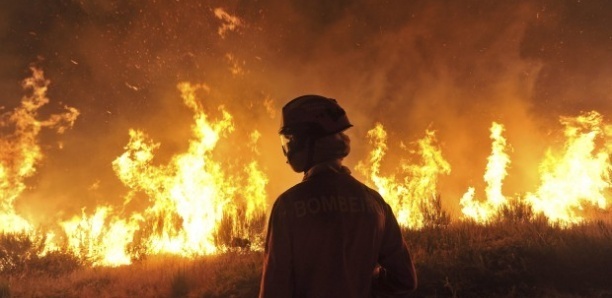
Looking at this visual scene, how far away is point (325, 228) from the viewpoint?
5.55 feet

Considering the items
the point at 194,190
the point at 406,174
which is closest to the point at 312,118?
the point at 194,190

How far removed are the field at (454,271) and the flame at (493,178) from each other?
471cm

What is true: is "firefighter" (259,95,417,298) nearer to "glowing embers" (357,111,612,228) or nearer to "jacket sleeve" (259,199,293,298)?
"jacket sleeve" (259,199,293,298)

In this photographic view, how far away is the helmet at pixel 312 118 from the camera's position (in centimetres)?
187

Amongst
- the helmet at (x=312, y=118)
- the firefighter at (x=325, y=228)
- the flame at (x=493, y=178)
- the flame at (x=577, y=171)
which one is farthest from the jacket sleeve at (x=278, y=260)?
the flame at (x=493, y=178)

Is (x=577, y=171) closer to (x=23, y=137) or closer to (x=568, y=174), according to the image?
(x=568, y=174)

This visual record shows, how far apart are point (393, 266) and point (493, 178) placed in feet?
42.5

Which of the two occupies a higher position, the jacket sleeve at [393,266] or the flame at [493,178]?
the flame at [493,178]

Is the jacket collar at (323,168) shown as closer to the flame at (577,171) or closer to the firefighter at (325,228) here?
→ the firefighter at (325,228)

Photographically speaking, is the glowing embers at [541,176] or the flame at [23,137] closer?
the glowing embers at [541,176]

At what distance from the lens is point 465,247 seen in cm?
653

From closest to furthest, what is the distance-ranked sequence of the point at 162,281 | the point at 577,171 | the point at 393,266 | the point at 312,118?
the point at 312,118, the point at 393,266, the point at 162,281, the point at 577,171

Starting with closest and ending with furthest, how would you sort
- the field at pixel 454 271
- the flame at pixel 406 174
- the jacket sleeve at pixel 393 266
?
the jacket sleeve at pixel 393 266
the field at pixel 454 271
the flame at pixel 406 174

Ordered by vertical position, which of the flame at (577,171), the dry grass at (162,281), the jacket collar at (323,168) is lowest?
the dry grass at (162,281)
